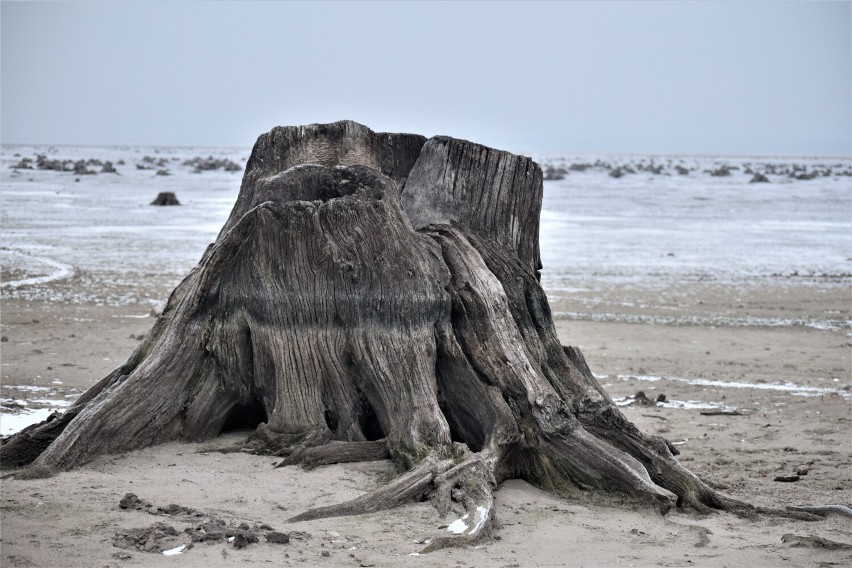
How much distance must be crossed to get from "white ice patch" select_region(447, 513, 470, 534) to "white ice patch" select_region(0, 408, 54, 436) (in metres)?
3.91

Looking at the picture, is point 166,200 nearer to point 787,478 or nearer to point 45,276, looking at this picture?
point 45,276

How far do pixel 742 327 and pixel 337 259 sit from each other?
10320 millimetres

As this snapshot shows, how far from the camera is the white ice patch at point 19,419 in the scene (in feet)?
26.4

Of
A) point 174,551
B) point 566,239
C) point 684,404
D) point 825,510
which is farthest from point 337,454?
point 566,239

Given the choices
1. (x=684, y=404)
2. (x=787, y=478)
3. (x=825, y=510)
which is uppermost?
(x=825, y=510)

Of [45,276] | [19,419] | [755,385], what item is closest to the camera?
[19,419]

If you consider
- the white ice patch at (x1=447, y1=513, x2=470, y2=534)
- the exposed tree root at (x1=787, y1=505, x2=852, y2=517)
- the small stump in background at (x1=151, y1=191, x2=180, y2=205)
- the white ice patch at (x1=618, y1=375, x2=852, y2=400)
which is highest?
the small stump in background at (x1=151, y1=191, x2=180, y2=205)

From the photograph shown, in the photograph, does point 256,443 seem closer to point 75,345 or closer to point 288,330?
point 288,330

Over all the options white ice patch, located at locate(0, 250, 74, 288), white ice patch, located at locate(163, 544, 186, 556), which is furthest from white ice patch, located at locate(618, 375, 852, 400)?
white ice patch, located at locate(0, 250, 74, 288)

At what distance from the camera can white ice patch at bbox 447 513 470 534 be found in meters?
5.59

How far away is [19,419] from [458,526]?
4.43m

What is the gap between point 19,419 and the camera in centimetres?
841

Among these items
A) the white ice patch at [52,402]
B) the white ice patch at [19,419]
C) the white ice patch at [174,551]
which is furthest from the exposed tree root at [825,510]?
the white ice patch at [52,402]

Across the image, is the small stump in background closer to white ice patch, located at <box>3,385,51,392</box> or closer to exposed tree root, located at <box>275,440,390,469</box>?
white ice patch, located at <box>3,385,51,392</box>
